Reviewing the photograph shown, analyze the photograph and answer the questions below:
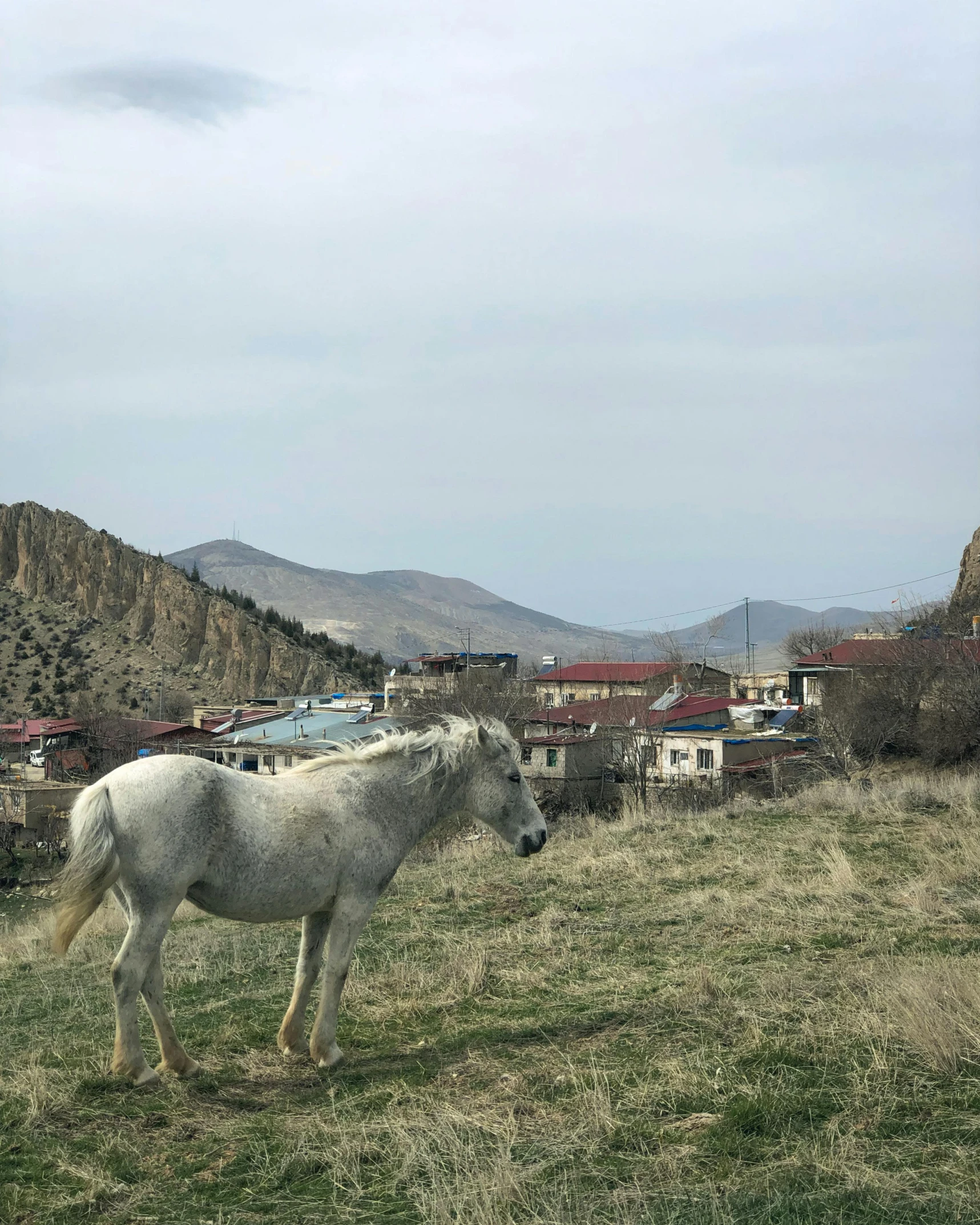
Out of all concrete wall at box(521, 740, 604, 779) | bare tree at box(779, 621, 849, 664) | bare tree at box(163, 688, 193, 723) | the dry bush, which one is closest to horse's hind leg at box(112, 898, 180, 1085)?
the dry bush

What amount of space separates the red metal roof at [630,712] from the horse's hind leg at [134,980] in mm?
50895

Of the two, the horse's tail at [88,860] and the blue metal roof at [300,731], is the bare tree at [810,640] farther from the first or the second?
the horse's tail at [88,860]

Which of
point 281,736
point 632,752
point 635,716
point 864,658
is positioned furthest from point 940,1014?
point 281,736

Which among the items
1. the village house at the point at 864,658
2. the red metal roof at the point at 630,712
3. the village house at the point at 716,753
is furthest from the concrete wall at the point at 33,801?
the village house at the point at 864,658

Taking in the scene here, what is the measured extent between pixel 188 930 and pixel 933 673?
29131 millimetres

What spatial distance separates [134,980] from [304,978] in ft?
4.22

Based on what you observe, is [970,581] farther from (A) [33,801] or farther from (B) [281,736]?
(A) [33,801]

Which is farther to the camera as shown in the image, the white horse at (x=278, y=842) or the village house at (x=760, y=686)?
the village house at (x=760, y=686)

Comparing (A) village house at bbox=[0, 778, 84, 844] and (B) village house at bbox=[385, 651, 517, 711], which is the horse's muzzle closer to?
(A) village house at bbox=[0, 778, 84, 844]

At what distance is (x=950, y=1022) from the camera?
6.37 m

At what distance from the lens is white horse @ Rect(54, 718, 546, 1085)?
23.0 ft

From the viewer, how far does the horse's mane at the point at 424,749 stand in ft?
27.2

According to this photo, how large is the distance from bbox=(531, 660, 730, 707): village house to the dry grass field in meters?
77.3

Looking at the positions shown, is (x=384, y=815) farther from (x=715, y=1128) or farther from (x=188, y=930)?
(x=188, y=930)
